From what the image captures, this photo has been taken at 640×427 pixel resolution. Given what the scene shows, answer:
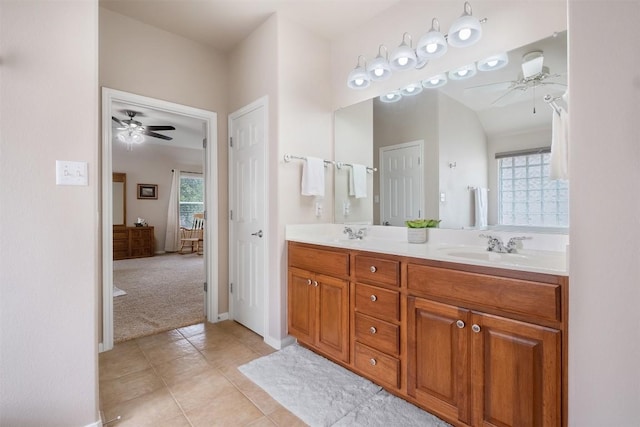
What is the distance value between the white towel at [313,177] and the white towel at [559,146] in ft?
5.16

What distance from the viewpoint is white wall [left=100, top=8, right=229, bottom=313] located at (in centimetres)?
248

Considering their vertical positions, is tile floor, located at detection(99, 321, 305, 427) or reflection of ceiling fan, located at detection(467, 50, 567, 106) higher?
reflection of ceiling fan, located at detection(467, 50, 567, 106)

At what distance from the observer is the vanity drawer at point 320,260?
2.01 m

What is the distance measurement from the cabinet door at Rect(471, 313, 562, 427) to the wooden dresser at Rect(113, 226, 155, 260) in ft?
24.2

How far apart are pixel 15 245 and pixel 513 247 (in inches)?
94.4

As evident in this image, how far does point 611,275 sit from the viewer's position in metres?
1.03

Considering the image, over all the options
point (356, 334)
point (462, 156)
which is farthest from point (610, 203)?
point (356, 334)

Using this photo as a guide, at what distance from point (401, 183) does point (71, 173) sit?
6.65 feet

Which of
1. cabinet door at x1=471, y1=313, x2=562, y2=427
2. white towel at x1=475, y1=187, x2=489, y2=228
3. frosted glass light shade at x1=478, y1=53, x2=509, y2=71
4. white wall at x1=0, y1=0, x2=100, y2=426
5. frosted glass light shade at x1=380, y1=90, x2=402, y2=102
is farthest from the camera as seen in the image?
frosted glass light shade at x1=380, y1=90, x2=402, y2=102

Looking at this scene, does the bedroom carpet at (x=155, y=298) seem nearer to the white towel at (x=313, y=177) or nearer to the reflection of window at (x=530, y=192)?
the white towel at (x=313, y=177)

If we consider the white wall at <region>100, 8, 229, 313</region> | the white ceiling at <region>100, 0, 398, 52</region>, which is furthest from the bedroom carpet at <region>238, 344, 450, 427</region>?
the white ceiling at <region>100, 0, 398, 52</region>

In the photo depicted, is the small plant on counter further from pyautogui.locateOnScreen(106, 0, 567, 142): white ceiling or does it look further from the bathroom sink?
pyautogui.locateOnScreen(106, 0, 567, 142): white ceiling

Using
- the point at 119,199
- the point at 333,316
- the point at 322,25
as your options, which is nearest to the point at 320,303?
the point at 333,316

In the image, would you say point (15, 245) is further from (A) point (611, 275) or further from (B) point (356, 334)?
(A) point (611, 275)
